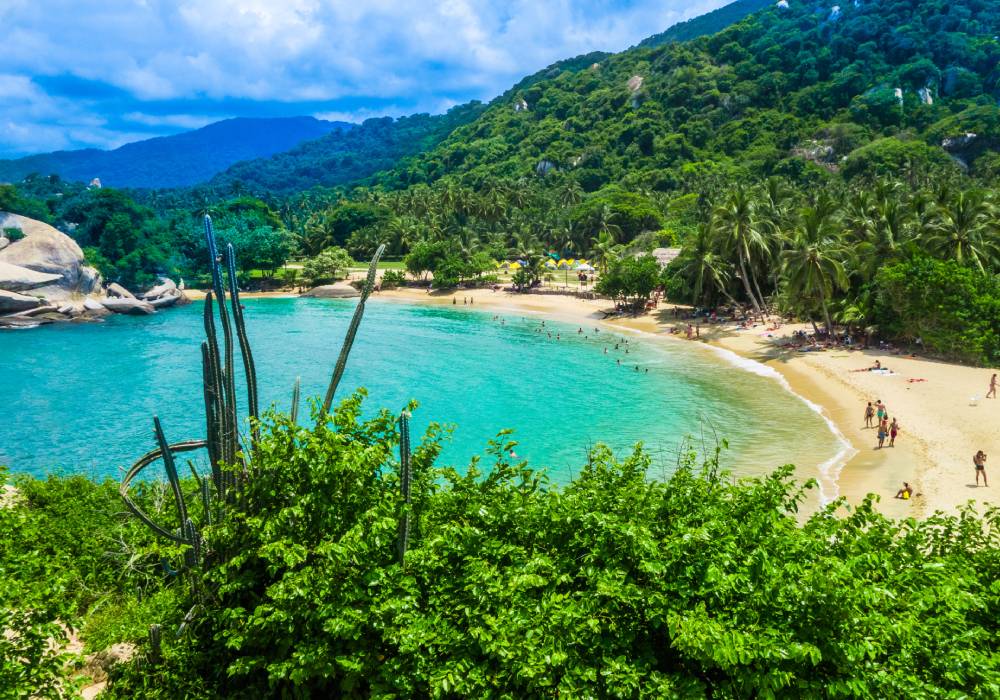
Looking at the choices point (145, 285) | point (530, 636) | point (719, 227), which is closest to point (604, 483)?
point (530, 636)

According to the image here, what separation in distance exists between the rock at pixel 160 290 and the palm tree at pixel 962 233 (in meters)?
78.2

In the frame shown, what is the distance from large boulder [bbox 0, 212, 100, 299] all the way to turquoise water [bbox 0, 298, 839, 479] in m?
6.34

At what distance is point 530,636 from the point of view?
6980mm

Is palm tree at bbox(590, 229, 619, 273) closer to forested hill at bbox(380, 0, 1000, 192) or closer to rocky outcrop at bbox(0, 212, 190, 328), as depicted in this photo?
forested hill at bbox(380, 0, 1000, 192)

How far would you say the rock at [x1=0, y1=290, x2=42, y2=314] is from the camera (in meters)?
61.5

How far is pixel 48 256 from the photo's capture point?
2591 inches

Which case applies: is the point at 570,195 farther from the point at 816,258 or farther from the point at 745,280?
the point at 816,258

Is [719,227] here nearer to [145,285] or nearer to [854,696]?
[854,696]

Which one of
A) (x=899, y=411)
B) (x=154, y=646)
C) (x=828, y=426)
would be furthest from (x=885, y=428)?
(x=154, y=646)

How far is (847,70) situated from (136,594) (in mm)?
157037

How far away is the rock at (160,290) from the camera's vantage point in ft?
252

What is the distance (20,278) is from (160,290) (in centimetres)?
1574

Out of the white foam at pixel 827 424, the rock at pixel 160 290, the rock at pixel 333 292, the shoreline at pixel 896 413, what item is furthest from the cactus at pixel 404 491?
the rock at pixel 160 290

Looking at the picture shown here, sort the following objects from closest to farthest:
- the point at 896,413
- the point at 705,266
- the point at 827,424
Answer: the point at 896,413, the point at 827,424, the point at 705,266
